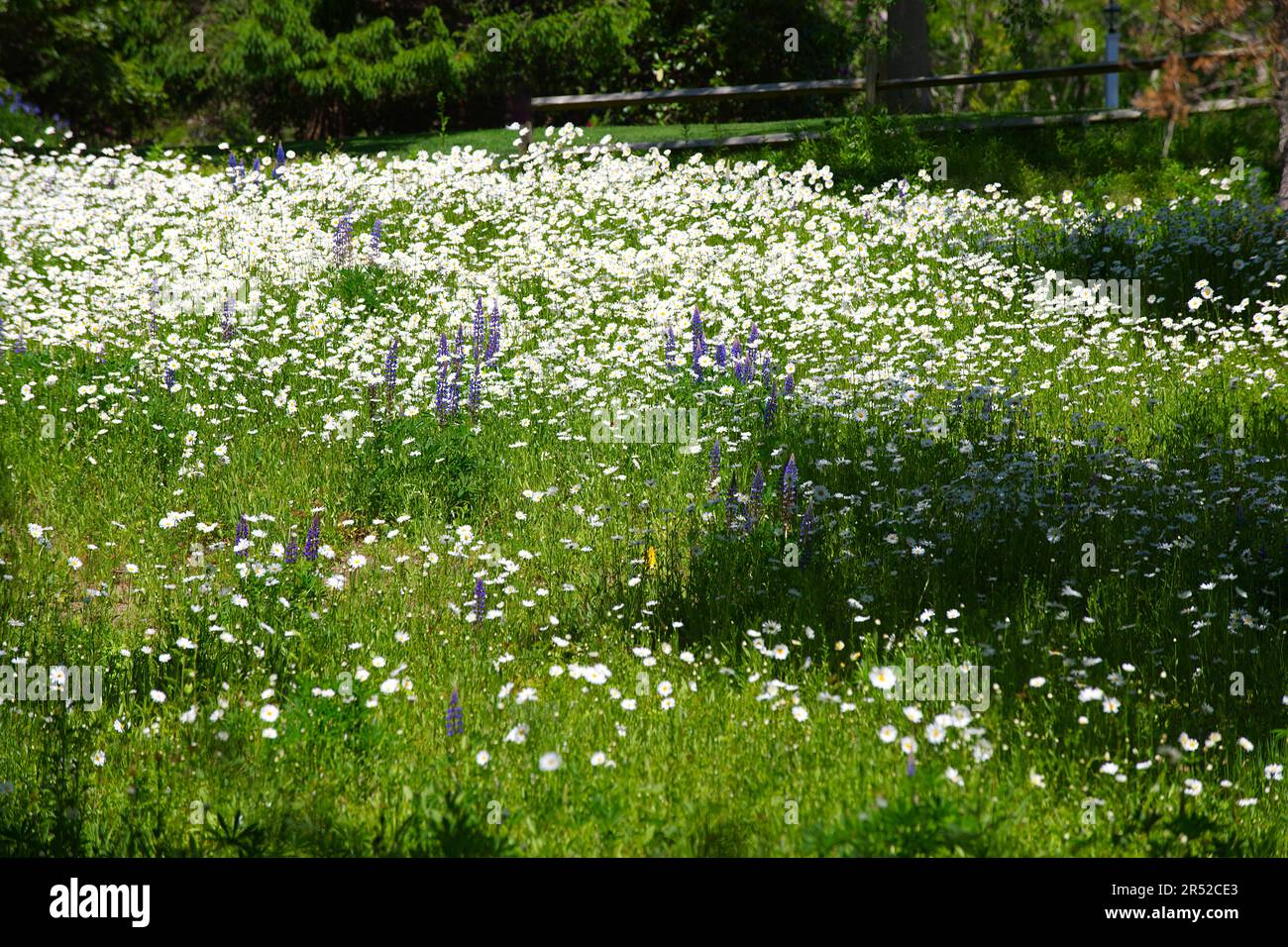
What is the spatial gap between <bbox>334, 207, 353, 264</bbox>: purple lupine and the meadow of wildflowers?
0.04 m

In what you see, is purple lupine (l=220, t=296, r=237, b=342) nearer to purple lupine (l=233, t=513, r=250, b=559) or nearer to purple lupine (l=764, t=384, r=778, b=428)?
purple lupine (l=233, t=513, r=250, b=559)

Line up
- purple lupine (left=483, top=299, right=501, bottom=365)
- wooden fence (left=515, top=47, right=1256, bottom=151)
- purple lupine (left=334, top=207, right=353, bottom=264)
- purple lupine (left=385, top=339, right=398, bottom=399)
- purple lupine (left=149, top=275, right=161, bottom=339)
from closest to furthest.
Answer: purple lupine (left=385, top=339, right=398, bottom=399) < purple lupine (left=483, top=299, right=501, bottom=365) < purple lupine (left=149, top=275, right=161, bottom=339) < purple lupine (left=334, top=207, right=353, bottom=264) < wooden fence (left=515, top=47, right=1256, bottom=151)

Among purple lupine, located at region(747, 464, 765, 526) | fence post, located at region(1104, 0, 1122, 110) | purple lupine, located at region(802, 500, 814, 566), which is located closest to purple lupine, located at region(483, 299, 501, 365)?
purple lupine, located at region(747, 464, 765, 526)

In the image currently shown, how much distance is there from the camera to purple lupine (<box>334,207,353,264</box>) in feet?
38.5

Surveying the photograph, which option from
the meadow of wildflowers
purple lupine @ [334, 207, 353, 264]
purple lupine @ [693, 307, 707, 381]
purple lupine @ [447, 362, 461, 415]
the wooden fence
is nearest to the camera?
the meadow of wildflowers

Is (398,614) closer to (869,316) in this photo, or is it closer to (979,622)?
(979,622)

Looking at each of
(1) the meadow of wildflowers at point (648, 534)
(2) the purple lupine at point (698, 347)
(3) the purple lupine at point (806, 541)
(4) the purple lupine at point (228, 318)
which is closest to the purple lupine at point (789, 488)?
(1) the meadow of wildflowers at point (648, 534)

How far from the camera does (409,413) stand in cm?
823

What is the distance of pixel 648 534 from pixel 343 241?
21.6ft

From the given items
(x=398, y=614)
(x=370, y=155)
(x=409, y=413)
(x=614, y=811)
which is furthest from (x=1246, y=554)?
(x=370, y=155)

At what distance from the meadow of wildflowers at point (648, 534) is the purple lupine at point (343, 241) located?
4 cm

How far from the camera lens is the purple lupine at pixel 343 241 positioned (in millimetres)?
11727

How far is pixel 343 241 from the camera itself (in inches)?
471

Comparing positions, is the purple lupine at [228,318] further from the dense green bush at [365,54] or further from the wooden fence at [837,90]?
the dense green bush at [365,54]
